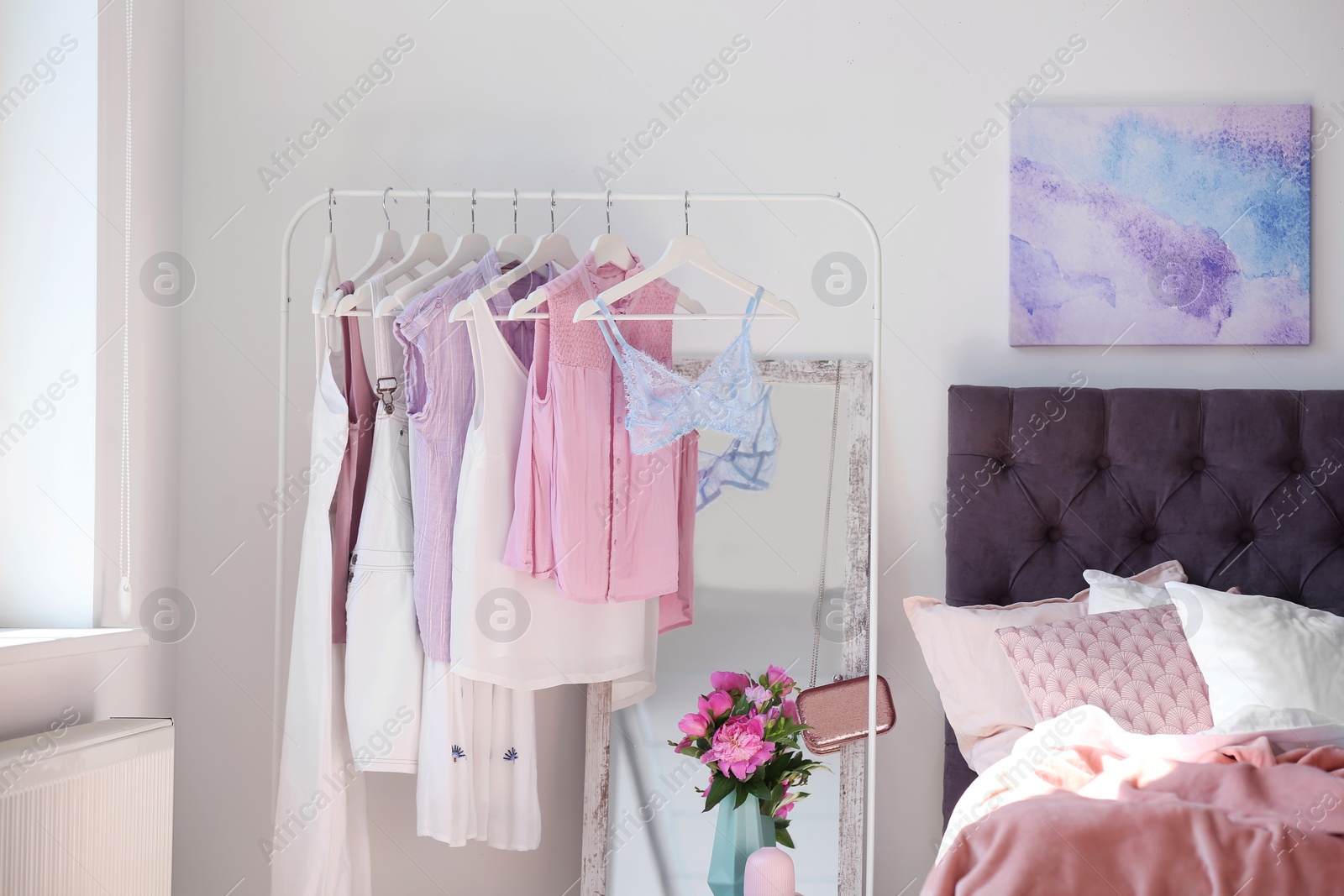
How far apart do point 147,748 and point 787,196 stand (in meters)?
1.49

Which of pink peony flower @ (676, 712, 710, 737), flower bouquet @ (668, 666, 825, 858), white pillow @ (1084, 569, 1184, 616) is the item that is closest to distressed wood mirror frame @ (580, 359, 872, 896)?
flower bouquet @ (668, 666, 825, 858)

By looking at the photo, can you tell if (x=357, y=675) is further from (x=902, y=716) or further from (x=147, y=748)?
(x=902, y=716)

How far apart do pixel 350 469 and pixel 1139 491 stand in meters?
1.65

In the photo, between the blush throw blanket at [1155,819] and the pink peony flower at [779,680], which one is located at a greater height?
the pink peony flower at [779,680]

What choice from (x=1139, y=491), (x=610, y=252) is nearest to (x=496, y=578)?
(x=610, y=252)

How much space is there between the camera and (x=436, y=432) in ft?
6.18

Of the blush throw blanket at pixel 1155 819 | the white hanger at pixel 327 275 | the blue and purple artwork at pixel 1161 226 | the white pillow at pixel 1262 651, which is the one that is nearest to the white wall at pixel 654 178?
the blue and purple artwork at pixel 1161 226

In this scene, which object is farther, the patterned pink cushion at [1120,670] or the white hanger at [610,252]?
the white hanger at [610,252]

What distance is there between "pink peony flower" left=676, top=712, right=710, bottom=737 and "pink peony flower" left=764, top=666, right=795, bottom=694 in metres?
0.15

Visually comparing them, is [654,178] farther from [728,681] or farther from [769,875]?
[769,875]

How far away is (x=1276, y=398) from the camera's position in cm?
212

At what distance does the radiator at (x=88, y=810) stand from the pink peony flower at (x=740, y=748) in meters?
0.95

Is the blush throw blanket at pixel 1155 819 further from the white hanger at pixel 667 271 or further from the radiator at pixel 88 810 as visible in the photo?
the radiator at pixel 88 810

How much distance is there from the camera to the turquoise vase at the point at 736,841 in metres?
1.88
